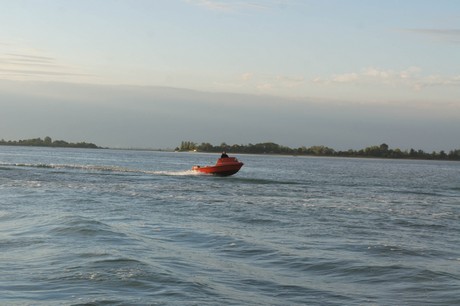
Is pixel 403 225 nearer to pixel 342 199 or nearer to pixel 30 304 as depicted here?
pixel 342 199

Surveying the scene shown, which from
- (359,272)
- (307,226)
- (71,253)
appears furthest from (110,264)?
(307,226)

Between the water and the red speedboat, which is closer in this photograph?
the water

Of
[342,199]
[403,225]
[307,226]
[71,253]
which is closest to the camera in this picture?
[71,253]

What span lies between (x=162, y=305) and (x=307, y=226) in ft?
41.4

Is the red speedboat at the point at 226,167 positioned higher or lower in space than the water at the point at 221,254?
higher

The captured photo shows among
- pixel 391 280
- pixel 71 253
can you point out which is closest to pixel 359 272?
pixel 391 280

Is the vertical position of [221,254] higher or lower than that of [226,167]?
lower

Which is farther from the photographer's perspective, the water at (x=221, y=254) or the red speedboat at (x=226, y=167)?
the red speedboat at (x=226, y=167)

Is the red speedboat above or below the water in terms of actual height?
above

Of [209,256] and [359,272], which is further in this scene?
[209,256]

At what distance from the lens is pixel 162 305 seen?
38.1 ft

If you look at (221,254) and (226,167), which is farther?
(226,167)

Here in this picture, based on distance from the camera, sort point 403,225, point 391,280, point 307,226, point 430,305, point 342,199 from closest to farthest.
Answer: point 430,305
point 391,280
point 307,226
point 403,225
point 342,199

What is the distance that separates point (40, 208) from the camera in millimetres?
26984
